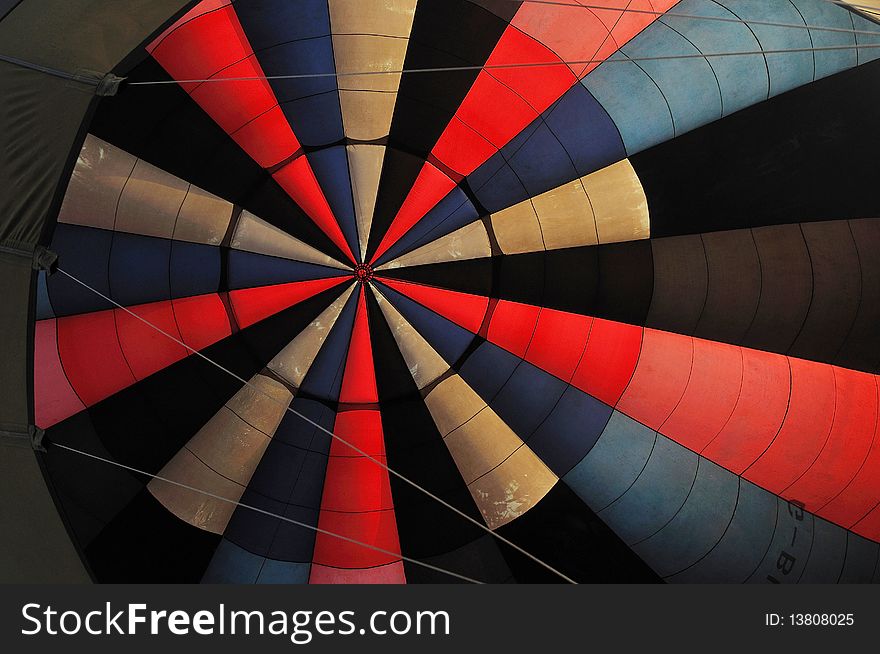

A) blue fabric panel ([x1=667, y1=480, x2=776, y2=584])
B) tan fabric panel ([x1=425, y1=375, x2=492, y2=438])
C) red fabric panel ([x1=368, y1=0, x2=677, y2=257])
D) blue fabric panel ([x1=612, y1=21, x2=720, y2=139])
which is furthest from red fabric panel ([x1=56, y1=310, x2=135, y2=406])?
blue fabric panel ([x1=667, y1=480, x2=776, y2=584])

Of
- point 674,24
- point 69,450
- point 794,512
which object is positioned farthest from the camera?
point 794,512

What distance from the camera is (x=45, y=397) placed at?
3693 millimetres

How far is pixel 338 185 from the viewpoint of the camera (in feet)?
12.7

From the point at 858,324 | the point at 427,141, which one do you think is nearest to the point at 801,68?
the point at 858,324

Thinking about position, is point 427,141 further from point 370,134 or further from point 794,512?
point 794,512

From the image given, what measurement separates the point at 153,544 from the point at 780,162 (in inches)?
159

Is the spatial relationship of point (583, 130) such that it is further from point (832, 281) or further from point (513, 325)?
point (832, 281)

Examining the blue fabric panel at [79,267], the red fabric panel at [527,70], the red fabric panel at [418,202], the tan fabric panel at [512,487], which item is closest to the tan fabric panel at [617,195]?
the red fabric panel at [527,70]

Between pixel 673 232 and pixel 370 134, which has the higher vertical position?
pixel 370 134

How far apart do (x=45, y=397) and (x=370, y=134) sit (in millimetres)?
2232

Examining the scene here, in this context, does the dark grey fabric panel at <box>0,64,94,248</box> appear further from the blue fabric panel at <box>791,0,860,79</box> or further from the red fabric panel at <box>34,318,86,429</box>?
the blue fabric panel at <box>791,0,860,79</box>

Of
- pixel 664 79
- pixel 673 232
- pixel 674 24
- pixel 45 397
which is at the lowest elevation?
pixel 45 397

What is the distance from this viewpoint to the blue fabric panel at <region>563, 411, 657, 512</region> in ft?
12.8

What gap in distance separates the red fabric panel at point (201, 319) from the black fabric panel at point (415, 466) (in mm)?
823
